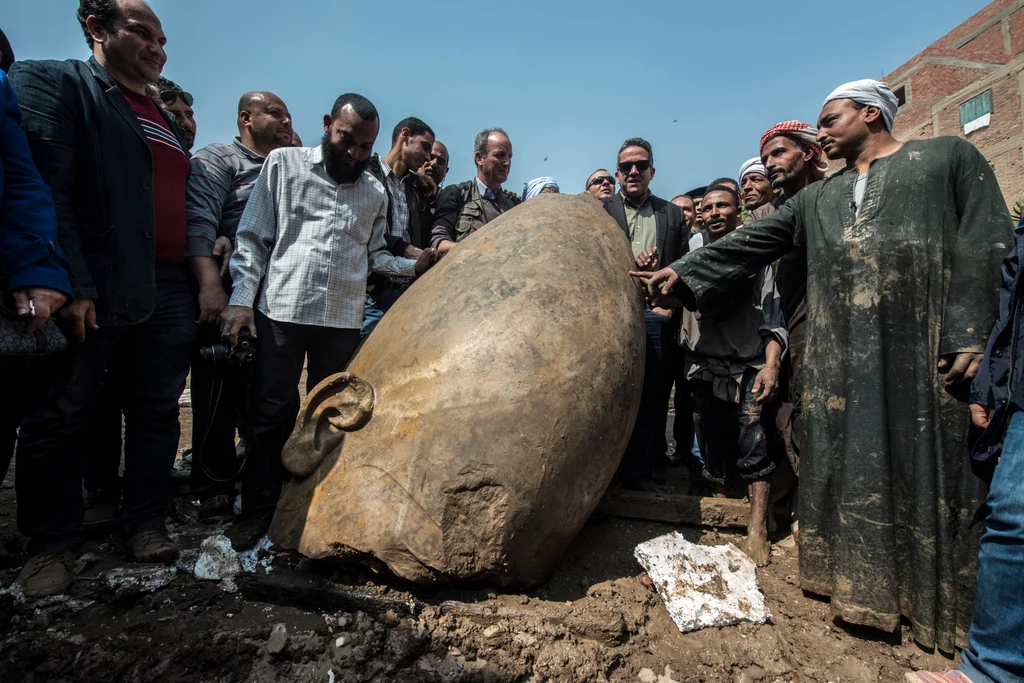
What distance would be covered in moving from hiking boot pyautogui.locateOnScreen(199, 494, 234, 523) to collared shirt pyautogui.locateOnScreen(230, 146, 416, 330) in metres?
1.03

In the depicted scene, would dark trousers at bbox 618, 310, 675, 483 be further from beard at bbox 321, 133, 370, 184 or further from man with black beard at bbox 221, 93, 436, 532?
beard at bbox 321, 133, 370, 184

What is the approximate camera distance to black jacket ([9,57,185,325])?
212cm

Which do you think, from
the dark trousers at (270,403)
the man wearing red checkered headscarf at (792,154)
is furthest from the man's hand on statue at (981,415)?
the dark trousers at (270,403)

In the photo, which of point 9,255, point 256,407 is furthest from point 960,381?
point 9,255

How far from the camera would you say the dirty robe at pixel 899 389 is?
2201 millimetres

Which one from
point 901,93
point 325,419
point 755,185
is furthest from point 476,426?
point 901,93

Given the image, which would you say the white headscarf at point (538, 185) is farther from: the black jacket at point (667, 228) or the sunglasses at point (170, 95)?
the sunglasses at point (170, 95)

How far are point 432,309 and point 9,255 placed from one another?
1404 mm

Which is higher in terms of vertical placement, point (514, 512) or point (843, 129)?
point (843, 129)

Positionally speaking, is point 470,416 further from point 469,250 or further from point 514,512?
point 469,250

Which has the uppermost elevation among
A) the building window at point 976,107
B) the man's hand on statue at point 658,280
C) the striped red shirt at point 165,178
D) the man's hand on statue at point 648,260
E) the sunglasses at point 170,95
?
the building window at point 976,107

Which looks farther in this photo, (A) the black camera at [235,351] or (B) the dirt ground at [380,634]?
(A) the black camera at [235,351]

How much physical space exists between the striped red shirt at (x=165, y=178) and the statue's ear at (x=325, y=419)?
42.6 inches

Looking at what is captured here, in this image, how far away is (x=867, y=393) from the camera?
2.34 meters
